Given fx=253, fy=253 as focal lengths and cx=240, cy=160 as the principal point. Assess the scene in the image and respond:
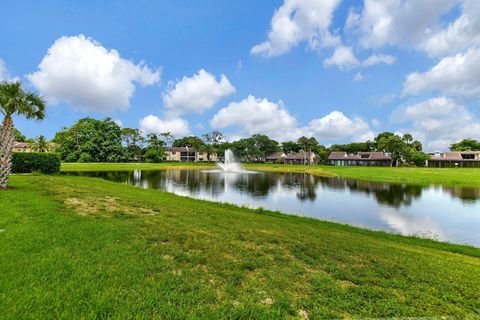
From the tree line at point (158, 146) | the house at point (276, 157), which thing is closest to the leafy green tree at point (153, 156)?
the tree line at point (158, 146)

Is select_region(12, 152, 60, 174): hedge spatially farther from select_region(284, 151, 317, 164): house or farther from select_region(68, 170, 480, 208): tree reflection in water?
select_region(284, 151, 317, 164): house

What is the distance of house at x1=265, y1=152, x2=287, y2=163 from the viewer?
375 ft

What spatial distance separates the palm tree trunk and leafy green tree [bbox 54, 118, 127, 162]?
70223 millimetres

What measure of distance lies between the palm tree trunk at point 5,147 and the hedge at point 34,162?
15297mm

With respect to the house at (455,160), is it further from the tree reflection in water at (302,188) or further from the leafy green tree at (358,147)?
the tree reflection in water at (302,188)

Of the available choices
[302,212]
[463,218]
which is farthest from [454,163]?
[302,212]

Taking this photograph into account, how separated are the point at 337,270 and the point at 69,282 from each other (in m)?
4.78

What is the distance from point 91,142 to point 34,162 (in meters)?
55.9

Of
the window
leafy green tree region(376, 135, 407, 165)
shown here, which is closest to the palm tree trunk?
leafy green tree region(376, 135, 407, 165)

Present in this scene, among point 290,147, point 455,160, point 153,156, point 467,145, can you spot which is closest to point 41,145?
point 153,156

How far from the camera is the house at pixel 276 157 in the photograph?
114188 mm

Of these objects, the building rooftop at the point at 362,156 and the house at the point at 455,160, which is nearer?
the house at the point at 455,160

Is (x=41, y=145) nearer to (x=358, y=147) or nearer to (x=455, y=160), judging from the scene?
(x=358, y=147)

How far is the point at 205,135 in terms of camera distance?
11806 centimetres
